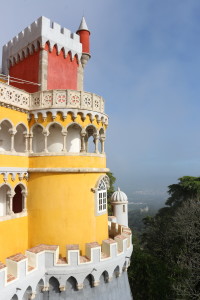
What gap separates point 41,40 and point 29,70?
6.97 feet

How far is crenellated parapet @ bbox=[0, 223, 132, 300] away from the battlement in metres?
12.2

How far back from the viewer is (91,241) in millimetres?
13820

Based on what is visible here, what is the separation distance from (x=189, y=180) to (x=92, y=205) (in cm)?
2934

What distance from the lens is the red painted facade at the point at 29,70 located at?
15241 millimetres

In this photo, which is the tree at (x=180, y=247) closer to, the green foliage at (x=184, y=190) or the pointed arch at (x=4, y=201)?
the green foliage at (x=184, y=190)

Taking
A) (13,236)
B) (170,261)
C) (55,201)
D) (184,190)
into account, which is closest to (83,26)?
(55,201)

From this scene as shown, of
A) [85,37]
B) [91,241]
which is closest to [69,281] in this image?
[91,241]

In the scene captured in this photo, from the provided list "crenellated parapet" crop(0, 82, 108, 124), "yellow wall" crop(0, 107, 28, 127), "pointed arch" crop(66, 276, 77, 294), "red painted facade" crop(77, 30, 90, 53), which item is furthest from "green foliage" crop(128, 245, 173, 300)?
"red painted facade" crop(77, 30, 90, 53)

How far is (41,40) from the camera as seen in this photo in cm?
1486

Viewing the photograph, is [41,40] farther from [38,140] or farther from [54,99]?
[38,140]

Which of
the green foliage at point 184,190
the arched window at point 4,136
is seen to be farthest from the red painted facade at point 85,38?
the green foliage at point 184,190

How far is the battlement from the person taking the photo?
1505 cm

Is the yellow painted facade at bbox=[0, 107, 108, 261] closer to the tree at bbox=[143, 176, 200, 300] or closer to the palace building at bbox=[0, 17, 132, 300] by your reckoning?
the palace building at bbox=[0, 17, 132, 300]

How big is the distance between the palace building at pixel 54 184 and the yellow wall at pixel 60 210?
6 centimetres
